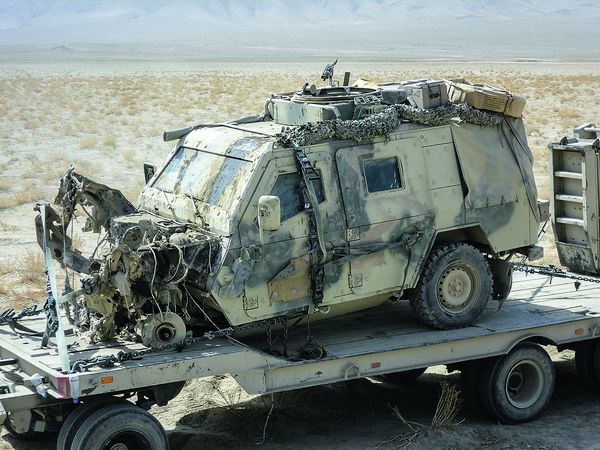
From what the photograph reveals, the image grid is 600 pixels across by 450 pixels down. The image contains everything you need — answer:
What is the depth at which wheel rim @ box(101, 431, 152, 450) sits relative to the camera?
8.23 metres

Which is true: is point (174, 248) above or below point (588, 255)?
above

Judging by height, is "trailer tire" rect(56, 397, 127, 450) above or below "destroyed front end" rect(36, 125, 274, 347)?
below

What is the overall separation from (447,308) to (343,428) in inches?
59.2

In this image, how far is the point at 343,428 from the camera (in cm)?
995

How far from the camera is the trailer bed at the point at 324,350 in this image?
8.23 metres

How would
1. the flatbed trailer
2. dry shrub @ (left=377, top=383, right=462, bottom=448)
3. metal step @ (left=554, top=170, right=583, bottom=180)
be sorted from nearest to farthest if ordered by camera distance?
the flatbed trailer, dry shrub @ (left=377, top=383, right=462, bottom=448), metal step @ (left=554, top=170, right=583, bottom=180)

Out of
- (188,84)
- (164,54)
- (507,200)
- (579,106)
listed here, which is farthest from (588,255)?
(164,54)

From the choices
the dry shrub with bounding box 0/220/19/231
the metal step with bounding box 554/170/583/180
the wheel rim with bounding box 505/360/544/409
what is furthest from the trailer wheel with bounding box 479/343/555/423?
the dry shrub with bounding box 0/220/19/231

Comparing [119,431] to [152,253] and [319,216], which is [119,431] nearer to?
[152,253]

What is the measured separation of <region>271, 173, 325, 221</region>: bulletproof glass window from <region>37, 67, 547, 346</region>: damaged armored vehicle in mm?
12

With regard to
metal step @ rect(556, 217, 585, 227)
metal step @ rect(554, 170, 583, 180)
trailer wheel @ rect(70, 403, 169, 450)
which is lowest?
trailer wheel @ rect(70, 403, 169, 450)

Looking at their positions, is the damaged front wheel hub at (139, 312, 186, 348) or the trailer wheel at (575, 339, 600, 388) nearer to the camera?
the damaged front wheel hub at (139, 312, 186, 348)

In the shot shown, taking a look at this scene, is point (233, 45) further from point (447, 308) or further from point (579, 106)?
point (447, 308)

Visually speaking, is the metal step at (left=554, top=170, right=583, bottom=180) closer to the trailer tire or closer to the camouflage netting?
the camouflage netting
